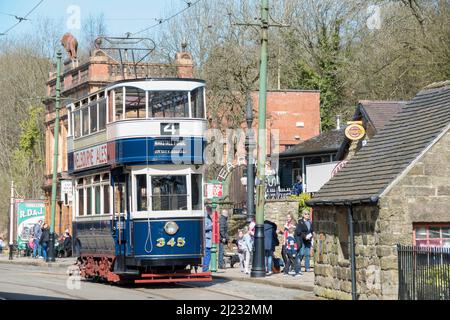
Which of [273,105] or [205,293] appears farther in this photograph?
[273,105]

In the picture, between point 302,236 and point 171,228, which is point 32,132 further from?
point 171,228

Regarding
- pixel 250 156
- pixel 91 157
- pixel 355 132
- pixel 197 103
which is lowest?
pixel 91 157

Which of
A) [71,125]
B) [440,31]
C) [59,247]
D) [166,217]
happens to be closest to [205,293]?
[166,217]

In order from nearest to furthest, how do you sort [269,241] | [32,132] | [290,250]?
1. [290,250]
2. [269,241]
3. [32,132]

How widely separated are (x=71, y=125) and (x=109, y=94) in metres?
4.30

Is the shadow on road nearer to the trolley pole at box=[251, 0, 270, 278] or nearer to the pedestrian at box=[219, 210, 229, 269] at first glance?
the trolley pole at box=[251, 0, 270, 278]

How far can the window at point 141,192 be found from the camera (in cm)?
2441

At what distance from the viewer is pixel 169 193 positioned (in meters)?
24.5

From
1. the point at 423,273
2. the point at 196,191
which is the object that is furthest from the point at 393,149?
the point at 196,191

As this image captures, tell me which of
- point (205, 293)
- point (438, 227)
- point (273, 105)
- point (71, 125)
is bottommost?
point (205, 293)

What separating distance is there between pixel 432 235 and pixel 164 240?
24.2ft

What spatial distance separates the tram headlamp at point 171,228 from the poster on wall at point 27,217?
31.9 meters

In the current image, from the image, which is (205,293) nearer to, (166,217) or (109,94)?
(166,217)

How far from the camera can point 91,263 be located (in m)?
27.9
